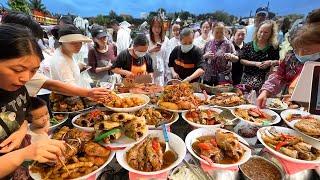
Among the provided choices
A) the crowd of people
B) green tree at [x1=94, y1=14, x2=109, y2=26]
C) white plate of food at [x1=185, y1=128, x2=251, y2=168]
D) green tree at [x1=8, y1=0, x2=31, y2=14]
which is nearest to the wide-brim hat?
the crowd of people

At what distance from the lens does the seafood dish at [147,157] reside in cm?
134

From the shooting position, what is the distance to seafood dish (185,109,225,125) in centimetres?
190

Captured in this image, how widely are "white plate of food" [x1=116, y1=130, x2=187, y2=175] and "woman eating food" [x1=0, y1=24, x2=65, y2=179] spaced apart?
41 cm

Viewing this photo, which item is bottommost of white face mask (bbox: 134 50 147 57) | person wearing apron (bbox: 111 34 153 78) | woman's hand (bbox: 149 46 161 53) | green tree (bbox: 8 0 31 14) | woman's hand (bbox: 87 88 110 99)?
woman's hand (bbox: 87 88 110 99)

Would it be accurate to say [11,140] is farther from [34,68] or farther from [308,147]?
[308,147]

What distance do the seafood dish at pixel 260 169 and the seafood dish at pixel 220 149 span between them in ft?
0.41

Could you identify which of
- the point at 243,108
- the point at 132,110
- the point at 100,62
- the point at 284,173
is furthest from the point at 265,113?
the point at 100,62

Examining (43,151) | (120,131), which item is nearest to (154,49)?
(120,131)

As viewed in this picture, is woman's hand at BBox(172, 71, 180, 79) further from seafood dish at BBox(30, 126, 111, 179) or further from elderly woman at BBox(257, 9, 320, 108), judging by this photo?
seafood dish at BBox(30, 126, 111, 179)

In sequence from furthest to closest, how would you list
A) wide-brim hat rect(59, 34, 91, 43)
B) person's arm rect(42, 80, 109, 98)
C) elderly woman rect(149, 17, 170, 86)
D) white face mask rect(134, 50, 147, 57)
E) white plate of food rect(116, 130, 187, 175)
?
elderly woman rect(149, 17, 170, 86), white face mask rect(134, 50, 147, 57), wide-brim hat rect(59, 34, 91, 43), person's arm rect(42, 80, 109, 98), white plate of food rect(116, 130, 187, 175)

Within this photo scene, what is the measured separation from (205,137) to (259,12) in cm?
415

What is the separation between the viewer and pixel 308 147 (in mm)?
1538

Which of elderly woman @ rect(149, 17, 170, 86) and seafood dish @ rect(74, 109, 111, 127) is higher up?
elderly woman @ rect(149, 17, 170, 86)

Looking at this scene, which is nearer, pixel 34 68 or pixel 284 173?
pixel 34 68
